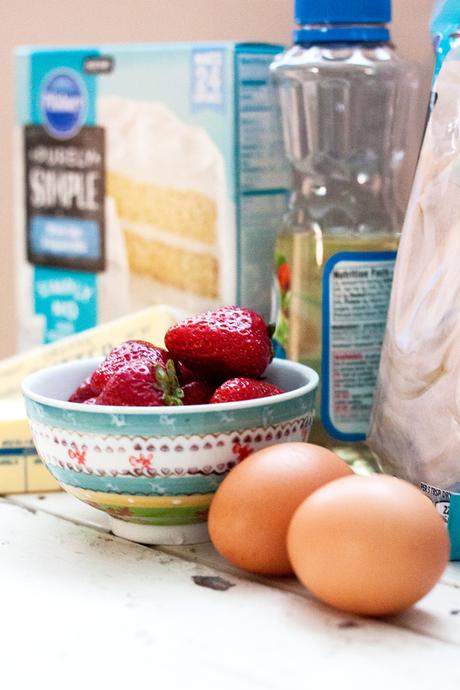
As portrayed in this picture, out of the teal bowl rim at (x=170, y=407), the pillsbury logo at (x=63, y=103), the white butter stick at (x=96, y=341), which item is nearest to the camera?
the teal bowl rim at (x=170, y=407)

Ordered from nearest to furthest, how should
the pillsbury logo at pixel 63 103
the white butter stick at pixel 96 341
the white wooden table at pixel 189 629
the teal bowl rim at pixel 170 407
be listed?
the white wooden table at pixel 189 629 → the teal bowl rim at pixel 170 407 → the white butter stick at pixel 96 341 → the pillsbury logo at pixel 63 103

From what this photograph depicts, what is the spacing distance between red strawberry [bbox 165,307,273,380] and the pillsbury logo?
40 cm

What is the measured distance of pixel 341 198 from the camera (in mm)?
936

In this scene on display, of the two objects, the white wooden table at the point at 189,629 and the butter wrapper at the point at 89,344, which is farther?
the butter wrapper at the point at 89,344

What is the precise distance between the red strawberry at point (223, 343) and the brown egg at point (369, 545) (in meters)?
0.14

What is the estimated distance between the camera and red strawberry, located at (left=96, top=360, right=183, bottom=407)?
0.67 m

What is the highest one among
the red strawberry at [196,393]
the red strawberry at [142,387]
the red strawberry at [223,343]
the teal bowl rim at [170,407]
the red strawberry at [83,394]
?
the red strawberry at [223,343]

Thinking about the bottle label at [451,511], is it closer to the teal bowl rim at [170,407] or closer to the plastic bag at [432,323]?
the plastic bag at [432,323]

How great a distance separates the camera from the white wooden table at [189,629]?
1.74 feet

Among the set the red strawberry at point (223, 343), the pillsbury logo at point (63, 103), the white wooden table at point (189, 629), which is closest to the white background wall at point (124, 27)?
the pillsbury logo at point (63, 103)

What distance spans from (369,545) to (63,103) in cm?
64

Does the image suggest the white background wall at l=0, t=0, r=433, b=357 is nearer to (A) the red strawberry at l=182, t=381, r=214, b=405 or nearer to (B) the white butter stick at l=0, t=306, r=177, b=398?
(B) the white butter stick at l=0, t=306, r=177, b=398

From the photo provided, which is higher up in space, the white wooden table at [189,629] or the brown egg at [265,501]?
the brown egg at [265,501]

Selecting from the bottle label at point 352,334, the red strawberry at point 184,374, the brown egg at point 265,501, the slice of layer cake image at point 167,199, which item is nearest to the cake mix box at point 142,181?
the slice of layer cake image at point 167,199
